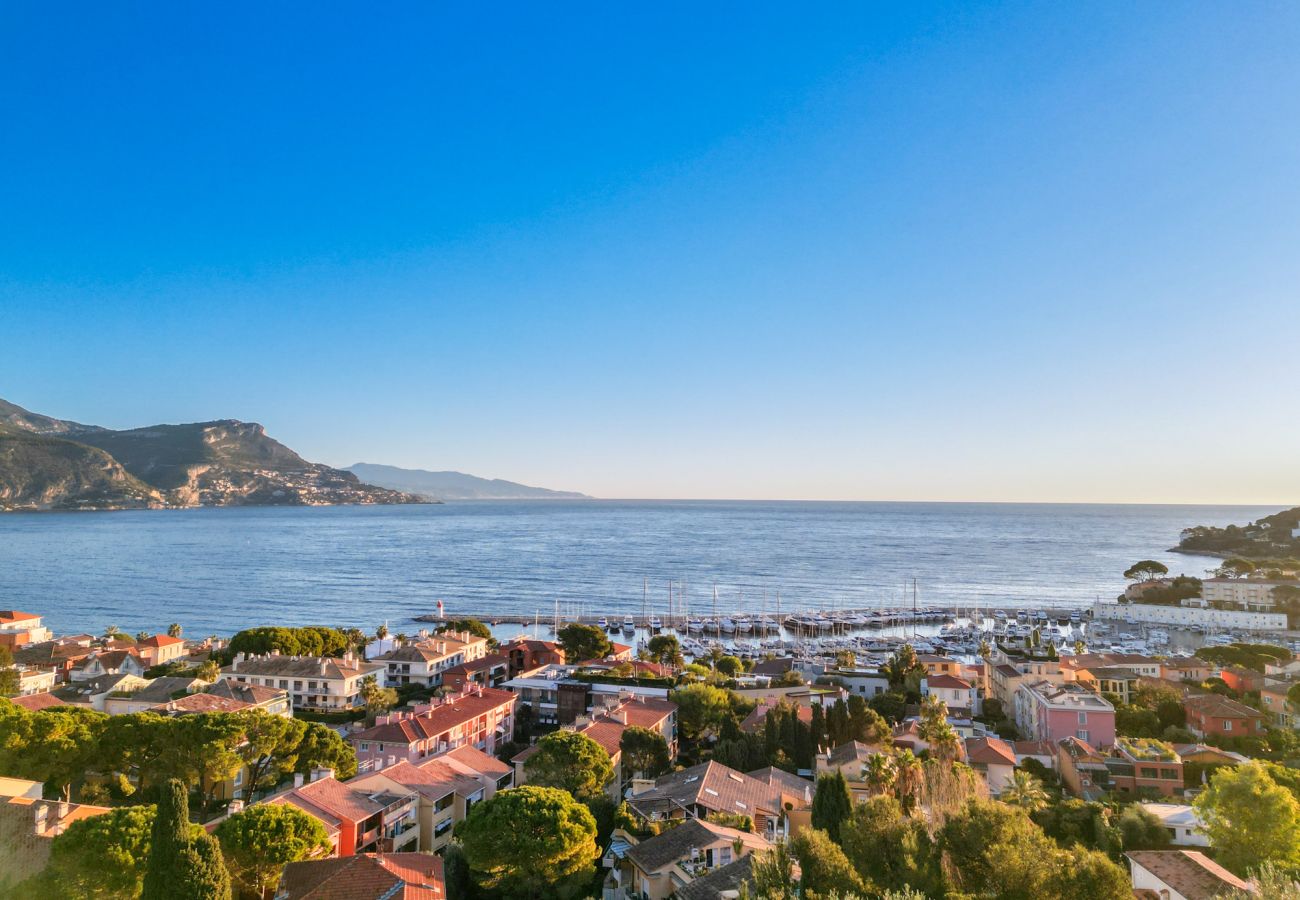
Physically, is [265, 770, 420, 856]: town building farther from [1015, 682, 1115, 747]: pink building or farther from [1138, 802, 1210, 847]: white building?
[1015, 682, 1115, 747]: pink building

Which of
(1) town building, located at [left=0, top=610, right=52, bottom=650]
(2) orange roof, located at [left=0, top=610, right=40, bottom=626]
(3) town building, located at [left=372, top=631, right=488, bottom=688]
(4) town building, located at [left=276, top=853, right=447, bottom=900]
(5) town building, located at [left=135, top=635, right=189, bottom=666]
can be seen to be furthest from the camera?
(2) orange roof, located at [left=0, top=610, right=40, bottom=626]

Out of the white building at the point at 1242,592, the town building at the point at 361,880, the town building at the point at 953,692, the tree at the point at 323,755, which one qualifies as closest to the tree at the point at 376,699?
the tree at the point at 323,755

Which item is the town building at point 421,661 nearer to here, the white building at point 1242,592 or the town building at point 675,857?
the town building at point 675,857

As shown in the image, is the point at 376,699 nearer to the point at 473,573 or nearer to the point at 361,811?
the point at 361,811

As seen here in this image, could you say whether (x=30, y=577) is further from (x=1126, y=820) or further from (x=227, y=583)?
(x=1126, y=820)

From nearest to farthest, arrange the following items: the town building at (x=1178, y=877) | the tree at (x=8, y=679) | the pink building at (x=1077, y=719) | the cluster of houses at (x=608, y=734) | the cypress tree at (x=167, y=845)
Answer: the cypress tree at (x=167, y=845)
the town building at (x=1178, y=877)
the cluster of houses at (x=608, y=734)
the pink building at (x=1077, y=719)
the tree at (x=8, y=679)

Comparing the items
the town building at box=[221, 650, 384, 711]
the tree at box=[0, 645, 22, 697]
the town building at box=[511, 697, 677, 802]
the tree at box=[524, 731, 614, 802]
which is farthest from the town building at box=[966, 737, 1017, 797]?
the tree at box=[0, 645, 22, 697]
